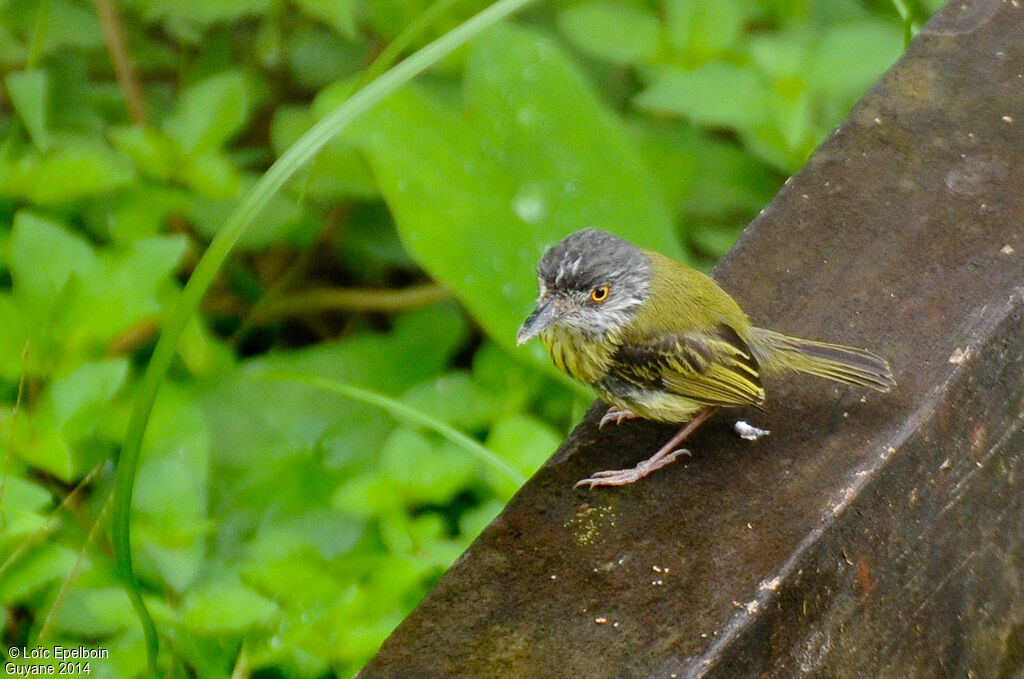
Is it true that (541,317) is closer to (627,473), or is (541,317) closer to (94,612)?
(627,473)

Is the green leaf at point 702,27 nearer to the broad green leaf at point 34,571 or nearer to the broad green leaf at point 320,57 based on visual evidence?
the broad green leaf at point 320,57

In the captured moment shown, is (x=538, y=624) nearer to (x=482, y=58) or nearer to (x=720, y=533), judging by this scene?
(x=720, y=533)

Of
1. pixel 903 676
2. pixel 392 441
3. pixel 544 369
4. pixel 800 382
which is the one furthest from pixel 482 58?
pixel 903 676

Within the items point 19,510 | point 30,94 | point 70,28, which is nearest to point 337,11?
point 30,94

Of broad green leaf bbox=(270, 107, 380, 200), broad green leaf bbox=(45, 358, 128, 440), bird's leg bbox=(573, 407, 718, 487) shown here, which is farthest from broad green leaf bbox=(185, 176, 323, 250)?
bird's leg bbox=(573, 407, 718, 487)

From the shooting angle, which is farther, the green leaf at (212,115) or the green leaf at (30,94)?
the green leaf at (212,115)

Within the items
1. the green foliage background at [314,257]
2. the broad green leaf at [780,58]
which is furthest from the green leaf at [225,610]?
the broad green leaf at [780,58]
